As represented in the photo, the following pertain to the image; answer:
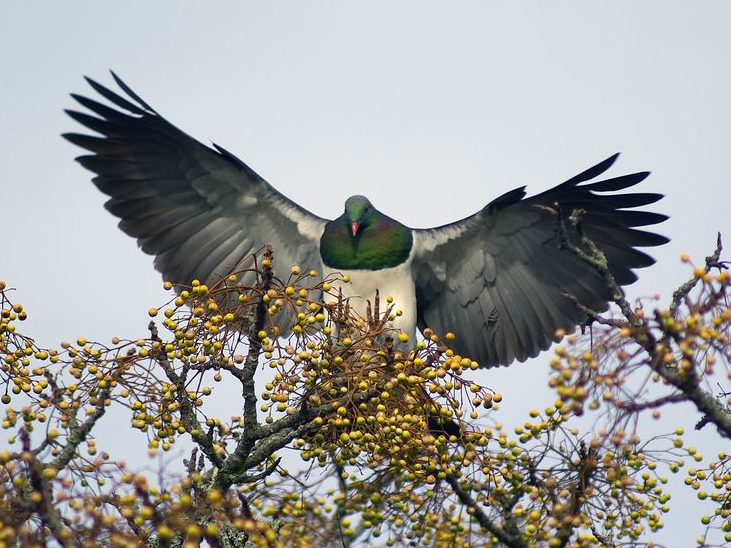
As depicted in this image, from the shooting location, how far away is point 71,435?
15.2ft

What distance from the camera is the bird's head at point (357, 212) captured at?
836 cm

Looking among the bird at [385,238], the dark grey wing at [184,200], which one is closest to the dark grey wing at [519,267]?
the bird at [385,238]

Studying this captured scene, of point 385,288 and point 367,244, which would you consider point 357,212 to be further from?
point 385,288

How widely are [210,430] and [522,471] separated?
166cm

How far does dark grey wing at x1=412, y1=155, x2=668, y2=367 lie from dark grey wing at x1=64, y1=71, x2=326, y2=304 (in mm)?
1053

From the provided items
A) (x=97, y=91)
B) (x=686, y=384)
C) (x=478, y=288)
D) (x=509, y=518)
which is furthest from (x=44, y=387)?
(x=478, y=288)

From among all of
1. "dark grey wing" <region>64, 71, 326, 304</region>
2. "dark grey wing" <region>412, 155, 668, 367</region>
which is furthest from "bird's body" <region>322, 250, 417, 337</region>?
"dark grey wing" <region>64, 71, 326, 304</region>

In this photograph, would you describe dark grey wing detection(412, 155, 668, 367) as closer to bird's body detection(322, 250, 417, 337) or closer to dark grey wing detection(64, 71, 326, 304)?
bird's body detection(322, 250, 417, 337)

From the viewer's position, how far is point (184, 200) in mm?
8891

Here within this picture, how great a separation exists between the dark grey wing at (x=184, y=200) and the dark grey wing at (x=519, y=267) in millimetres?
1053

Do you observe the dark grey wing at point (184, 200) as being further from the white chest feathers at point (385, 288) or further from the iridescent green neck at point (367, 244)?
the white chest feathers at point (385, 288)

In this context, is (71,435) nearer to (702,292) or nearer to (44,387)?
(44,387)

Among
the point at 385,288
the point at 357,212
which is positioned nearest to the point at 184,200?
the point at 357,212

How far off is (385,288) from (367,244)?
0.38 metres
